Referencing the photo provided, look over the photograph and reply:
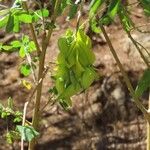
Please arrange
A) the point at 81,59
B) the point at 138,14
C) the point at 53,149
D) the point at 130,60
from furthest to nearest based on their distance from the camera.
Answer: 1. the point at 138,14
2. the point at 130,60
3. the point at 53,149
4. the point at 81,59

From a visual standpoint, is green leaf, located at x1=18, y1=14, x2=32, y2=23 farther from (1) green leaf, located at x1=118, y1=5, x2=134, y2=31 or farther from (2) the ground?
(2) the ground

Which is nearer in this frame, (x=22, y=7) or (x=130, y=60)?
(x=22, y=7)

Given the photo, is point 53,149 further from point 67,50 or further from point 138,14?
point 67,50

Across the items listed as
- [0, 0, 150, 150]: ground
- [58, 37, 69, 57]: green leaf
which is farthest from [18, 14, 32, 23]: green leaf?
[0, 0, 150, 150]: ground

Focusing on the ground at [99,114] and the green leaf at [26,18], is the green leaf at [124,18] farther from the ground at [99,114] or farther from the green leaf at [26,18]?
the ground at [99,114]

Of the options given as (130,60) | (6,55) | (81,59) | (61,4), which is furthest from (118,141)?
(81,59)

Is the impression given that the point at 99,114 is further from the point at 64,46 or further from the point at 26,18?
the point at 64,46

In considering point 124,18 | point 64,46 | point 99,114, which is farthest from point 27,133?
point 99,114

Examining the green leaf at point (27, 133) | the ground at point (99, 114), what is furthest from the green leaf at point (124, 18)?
the ground at point (99, 114)

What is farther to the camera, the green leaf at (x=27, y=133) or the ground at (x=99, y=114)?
the ground at (x=99, y=114)
